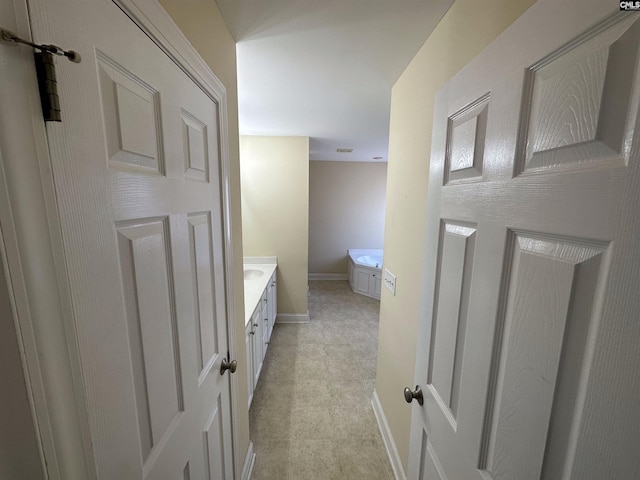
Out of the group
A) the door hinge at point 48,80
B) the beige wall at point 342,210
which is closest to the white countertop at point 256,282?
the door hinge at point 48,80

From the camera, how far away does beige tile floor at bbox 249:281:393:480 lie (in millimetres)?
1588

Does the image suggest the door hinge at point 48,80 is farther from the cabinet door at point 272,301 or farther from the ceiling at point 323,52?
the cabinet door at point 272,301

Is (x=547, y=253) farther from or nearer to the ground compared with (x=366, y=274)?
farther from the ground

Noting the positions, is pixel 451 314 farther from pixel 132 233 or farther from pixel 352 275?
pixel 352 275

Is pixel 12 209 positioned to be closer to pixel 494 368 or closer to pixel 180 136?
pixel 180 136

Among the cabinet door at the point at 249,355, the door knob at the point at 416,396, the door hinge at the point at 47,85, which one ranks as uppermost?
the door hinge at the point at 47,85

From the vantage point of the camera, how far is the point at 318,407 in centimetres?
205

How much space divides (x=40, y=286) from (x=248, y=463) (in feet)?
5.55

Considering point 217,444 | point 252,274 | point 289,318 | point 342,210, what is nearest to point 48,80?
point 217,444

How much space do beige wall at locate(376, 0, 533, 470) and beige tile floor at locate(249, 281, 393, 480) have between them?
267mm

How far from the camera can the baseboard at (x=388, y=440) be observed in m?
1.47

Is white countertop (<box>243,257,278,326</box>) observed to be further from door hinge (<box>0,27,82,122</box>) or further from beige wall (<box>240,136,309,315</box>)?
door hinge (<box>0,27,82,122</box>)

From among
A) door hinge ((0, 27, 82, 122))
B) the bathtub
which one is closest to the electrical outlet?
door hinge ((0, 27, 82, 122))

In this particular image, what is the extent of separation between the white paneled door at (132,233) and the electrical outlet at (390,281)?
117 cm
